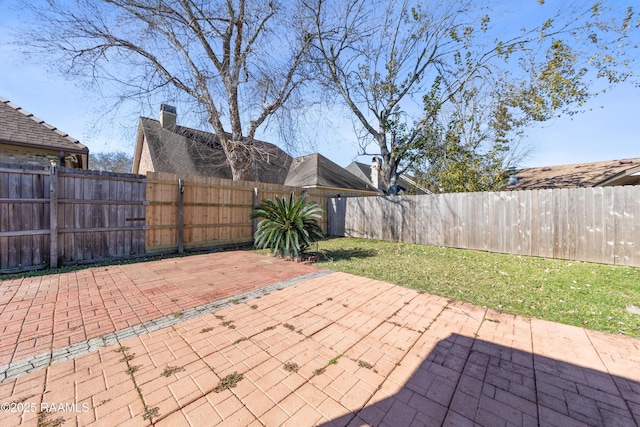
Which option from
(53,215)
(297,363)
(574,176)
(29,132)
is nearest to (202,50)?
(29,132)

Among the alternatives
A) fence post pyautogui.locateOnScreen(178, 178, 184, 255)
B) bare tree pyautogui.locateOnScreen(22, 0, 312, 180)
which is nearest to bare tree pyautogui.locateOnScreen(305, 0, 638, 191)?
bare tree pyautogui.locateOnScreen(22, 0, 312, 180)

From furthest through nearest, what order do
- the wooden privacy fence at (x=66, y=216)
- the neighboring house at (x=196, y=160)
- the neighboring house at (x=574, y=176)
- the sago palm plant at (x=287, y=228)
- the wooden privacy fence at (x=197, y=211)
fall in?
the neighboring house at (x=196, y=160) → the neighboring house at (x=574, y=176) → the wooden privacy fence at (x=197, y=211) → the sago palm plant at (x=287, y=228) → the wooden privacy fence at (x=66, y=216)

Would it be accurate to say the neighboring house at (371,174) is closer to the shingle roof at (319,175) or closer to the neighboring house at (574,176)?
the shingle roof at (319,175)

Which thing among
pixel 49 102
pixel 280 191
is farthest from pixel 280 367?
pixel 49 102

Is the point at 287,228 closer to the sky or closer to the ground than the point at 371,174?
closer to the ground

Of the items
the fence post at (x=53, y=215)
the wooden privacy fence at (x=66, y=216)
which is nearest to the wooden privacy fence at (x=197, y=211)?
the wooden privacy fence at (x=66, y=216)

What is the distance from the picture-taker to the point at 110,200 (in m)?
5.76

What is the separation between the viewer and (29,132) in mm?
7055

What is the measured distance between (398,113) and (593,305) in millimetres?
9945

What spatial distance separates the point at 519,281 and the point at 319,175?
43.8 ft

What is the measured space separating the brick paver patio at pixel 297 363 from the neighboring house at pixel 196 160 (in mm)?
9801

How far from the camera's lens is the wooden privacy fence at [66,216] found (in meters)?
4.67

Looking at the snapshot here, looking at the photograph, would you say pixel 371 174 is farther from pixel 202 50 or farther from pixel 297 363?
pixel 297 363

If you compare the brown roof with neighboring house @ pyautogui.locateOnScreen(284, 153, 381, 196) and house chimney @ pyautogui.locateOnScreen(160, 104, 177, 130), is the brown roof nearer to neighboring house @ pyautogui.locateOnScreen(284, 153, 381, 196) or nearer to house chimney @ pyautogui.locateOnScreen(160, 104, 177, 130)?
house chimney @ pyautogui.locateOnScreen(160, 104, 177, 130)
